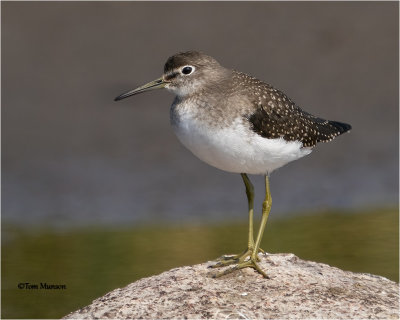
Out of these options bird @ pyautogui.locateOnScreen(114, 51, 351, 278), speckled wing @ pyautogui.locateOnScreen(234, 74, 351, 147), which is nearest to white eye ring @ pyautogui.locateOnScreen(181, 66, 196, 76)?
bird @ pyautogui.locateOnScreen(114, 51, 351, 278)

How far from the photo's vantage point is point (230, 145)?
831 cm

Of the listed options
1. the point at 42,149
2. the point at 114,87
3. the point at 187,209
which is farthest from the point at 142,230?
the point at 114,87

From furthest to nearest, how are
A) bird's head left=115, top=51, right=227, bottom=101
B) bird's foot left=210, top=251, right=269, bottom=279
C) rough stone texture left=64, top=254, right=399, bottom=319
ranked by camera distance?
bird's head left=115, top=51, right=227, bottom=101 → bird's foot left=210, top=251, right=269, bottom=279 → rough stone texture left=64, top=254, right=399, bottom=319

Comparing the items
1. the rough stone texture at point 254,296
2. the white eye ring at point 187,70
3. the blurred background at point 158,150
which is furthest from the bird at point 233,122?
the blurred background at point 158,150

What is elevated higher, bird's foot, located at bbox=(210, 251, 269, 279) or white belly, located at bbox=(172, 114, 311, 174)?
white belly, located at bbox=(172, 114, 311, 174)

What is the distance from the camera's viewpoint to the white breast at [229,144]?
8312 mm

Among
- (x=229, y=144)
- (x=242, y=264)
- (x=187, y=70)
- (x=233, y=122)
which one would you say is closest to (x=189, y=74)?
(x=187, y=70)

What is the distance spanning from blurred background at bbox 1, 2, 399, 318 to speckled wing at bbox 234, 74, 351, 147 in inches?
101

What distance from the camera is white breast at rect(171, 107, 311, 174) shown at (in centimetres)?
831

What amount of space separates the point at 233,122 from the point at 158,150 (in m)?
6.85

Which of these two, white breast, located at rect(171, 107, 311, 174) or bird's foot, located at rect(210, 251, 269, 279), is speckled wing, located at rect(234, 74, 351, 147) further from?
bird's foot, located at rect(210, 251, 269, 279)

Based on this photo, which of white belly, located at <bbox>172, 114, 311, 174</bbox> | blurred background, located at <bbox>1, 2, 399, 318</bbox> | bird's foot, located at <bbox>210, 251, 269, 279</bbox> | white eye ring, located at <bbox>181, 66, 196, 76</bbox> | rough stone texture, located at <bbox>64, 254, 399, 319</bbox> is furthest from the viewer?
blurred background, located at <bbox>1, 2, 399, 318</bbox>

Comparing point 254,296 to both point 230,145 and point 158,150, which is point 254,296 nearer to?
point 230,145

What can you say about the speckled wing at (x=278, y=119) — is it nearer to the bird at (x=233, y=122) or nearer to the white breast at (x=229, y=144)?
the bird at (x=233, y=122)
